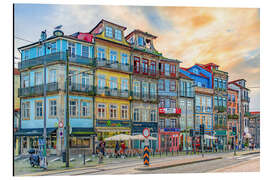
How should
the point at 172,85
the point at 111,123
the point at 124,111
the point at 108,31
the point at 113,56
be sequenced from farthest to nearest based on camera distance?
the point at 172,85, the point at 124,111, the point at 111,123, the point at 113,56, the point at 108,31

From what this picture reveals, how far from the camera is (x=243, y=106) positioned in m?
33.1

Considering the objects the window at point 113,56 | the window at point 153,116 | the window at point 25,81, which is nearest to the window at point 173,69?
the window at point 153,116

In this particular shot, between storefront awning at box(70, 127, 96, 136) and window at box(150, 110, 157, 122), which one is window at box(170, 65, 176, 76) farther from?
storefront awning at box(70, 127, 96, 136)

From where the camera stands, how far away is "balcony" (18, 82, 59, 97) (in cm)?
2150

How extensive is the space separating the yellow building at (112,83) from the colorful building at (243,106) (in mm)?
9256

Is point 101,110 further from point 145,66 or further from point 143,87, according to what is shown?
point 145,66

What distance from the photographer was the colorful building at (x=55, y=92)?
70.4ft

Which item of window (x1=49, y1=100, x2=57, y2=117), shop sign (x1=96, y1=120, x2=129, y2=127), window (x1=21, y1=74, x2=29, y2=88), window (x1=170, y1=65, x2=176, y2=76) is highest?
window (x1=170, y1=65, x2=176, y2=76)

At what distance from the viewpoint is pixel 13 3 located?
18.1 metres

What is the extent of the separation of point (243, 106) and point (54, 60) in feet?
61.9

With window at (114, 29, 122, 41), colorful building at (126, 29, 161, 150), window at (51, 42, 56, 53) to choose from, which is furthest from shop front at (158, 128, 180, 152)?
window at (51, 42, 56, 53)

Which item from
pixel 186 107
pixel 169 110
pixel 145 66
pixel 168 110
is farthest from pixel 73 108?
pixel 186 107

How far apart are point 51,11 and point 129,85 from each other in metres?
13.1

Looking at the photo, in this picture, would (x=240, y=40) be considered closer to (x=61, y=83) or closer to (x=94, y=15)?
(x=94, y=15)
